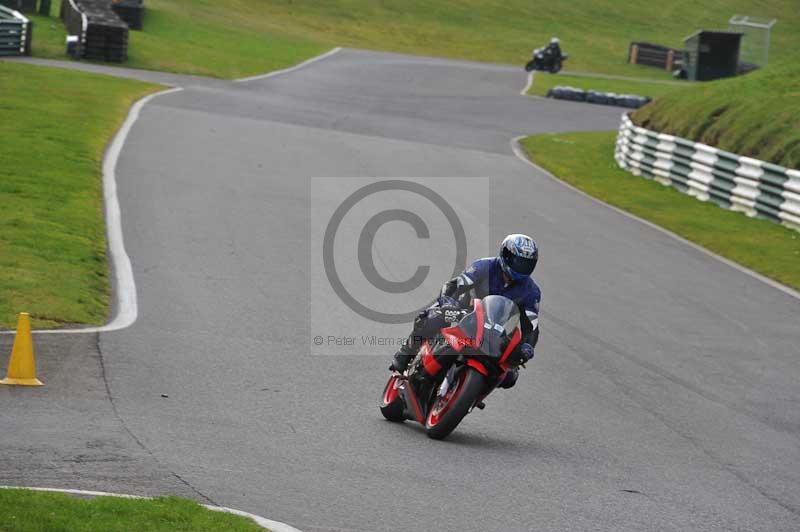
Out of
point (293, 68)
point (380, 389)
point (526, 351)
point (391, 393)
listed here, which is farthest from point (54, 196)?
point (293, 68)

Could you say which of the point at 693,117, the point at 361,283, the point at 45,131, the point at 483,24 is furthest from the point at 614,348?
the point at 483,24

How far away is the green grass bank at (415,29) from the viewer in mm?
49866

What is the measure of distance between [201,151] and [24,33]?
18.0m

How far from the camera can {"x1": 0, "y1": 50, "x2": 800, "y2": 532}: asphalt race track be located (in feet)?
26.8

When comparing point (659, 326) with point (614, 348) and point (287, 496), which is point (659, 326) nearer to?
point (614, 348)

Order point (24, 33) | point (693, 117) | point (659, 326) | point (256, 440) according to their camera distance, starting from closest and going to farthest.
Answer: point (256, 440)
point (659, 326)
point (693, 117)
point (24, 33)

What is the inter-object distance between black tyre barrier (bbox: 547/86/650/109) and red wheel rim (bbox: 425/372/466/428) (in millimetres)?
38681

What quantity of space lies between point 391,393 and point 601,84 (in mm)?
47738

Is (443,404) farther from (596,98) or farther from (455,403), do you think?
(596,98)

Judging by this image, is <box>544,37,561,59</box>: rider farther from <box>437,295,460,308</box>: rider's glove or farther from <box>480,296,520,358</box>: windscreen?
<box>480,296,520,358</box>: windscreen

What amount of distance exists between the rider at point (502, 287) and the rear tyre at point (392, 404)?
517 millimetres

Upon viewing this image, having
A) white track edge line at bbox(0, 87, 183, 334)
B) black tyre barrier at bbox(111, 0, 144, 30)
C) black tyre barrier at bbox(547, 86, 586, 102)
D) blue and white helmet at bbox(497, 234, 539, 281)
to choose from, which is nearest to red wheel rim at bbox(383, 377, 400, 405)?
blue and white helmet at bbox(497, 234, 539, 281)

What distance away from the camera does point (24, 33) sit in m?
40.8

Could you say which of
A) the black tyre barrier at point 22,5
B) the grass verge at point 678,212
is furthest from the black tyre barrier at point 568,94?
the black tyre barrier at point 22,5
